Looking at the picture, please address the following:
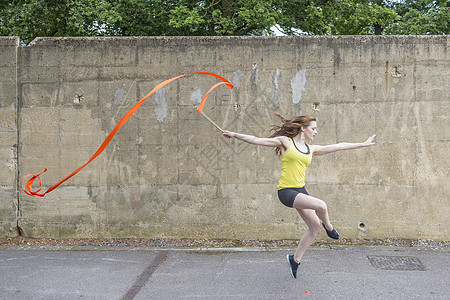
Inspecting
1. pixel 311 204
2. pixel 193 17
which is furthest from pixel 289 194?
pixel 193 17

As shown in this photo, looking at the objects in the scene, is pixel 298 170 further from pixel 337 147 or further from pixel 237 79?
pixel 237 79

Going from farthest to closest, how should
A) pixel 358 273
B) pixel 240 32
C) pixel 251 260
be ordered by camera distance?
pixel 240 32 < pixel 251 260 < pixel 358 273

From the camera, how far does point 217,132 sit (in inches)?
253

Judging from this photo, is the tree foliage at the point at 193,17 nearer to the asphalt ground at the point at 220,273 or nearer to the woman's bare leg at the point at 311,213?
the asphalt ground at the point at 220,273

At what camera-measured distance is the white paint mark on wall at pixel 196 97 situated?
6422mm

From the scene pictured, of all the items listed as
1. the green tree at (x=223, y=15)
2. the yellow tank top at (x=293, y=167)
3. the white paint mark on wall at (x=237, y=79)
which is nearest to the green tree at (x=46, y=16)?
the green tree at (x=223, y=15)

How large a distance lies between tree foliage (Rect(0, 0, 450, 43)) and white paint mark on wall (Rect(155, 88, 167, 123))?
7154mm

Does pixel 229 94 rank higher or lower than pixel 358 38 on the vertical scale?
lower

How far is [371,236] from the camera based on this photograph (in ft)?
20.8

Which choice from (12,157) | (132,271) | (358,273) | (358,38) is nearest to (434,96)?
(358,38)

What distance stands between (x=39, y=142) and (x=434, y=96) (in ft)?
Result: 19.3

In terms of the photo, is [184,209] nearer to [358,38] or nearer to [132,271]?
[132,271]

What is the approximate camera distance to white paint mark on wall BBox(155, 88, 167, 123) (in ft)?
21.1

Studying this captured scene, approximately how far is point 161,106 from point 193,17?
747 centimetres
